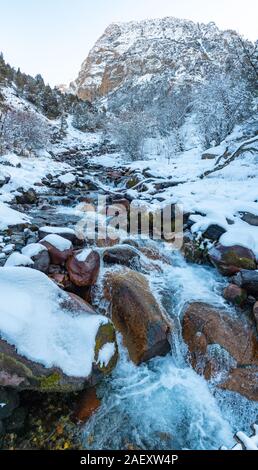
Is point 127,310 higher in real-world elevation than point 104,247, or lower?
lower

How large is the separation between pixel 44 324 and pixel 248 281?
130 inches

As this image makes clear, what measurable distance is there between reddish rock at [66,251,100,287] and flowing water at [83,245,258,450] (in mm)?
1257

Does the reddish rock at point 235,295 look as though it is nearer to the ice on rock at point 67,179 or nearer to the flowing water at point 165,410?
the flowing water at point 165,410

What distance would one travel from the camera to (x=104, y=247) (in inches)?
256

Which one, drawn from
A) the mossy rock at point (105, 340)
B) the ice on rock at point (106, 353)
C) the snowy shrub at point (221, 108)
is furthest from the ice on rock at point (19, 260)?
the snowy shrub at point (221, 108)

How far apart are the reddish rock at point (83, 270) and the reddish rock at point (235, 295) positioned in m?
2.25

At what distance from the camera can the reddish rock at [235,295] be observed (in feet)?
15.6

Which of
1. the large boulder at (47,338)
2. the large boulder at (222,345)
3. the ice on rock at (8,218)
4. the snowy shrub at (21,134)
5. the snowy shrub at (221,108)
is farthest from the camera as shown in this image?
the snowy shrub at (21,134)

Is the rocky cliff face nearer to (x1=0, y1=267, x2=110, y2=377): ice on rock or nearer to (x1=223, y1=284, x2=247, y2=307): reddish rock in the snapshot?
(x1=223, y1=284, x2=247, y2=307): reddish rock

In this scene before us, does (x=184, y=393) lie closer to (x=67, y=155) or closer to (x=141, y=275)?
(x=141, y=275)

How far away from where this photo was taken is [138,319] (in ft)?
14.0

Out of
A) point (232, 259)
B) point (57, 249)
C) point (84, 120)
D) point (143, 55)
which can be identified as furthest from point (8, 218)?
point (143, 55)
